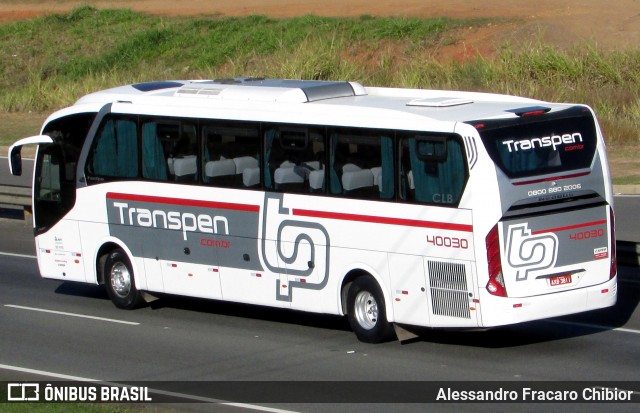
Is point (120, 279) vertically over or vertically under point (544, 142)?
under

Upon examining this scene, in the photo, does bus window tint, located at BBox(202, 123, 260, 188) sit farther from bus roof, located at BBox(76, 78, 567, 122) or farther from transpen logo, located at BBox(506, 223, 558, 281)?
transpen logo, located at BBox(506, 223, 558, 281)

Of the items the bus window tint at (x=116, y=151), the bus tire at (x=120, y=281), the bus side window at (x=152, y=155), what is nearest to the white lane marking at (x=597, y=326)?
the bus side window at (x=152, y=155)

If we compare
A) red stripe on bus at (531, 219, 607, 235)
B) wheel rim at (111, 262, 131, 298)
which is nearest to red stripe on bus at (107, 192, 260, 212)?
wheel rim at (111, 262, 131, 298)

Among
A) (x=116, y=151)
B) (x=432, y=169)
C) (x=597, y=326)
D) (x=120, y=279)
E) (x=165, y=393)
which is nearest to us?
(x=165, y=393)

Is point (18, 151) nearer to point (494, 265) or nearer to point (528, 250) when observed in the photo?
point (494, 265)

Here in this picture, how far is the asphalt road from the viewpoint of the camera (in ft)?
36.9

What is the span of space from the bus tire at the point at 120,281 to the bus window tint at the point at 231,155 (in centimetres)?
204

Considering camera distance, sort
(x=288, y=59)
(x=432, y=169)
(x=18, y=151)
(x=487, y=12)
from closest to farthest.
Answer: (x=432, y=169)
(x=18, y=151)
(x=288, y=59)
(x=487, y=12)

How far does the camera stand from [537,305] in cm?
1170

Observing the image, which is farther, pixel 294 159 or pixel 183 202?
pixel 183 202

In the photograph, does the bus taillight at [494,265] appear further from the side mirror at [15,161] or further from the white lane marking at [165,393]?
the side mirror at [15,161]

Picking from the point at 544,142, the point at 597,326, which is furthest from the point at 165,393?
the point at 597,326

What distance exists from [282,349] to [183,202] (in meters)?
2.58

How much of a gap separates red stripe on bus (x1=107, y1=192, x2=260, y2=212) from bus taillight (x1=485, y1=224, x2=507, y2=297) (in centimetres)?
323
